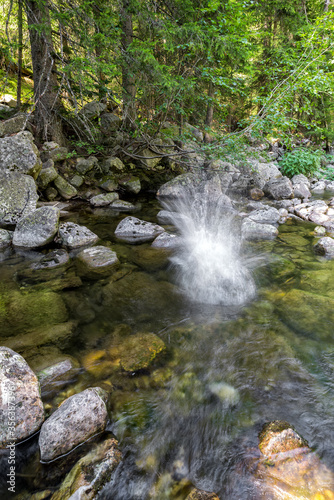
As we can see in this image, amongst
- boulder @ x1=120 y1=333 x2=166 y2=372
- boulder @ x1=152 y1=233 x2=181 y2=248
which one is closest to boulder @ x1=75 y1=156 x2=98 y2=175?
boulder @ x1=152 y1=233 x2=181 y2=248

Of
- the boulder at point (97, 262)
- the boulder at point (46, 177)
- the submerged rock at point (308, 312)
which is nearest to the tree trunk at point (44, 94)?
the boulder at point (46, 177)

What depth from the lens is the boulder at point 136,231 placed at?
20.3 feet

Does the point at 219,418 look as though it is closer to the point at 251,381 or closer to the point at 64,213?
the point at 251,381

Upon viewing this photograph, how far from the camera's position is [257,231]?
6.81m

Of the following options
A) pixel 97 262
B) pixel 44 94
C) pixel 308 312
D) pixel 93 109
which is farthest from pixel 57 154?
pixel 308 312

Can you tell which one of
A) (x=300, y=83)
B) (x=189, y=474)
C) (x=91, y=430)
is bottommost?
(x=189, y=474)

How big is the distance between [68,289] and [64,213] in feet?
13.4

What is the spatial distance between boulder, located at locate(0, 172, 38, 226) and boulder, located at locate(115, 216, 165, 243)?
7.60 feet

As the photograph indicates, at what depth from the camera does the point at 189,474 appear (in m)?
1.81

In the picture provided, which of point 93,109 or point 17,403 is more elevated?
point 93,109

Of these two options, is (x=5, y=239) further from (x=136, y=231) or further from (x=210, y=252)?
(x=210, y=252)

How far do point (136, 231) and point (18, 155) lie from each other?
12.2 ft

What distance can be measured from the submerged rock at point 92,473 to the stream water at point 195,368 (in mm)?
57

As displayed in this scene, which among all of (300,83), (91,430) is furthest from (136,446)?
(300,83)
